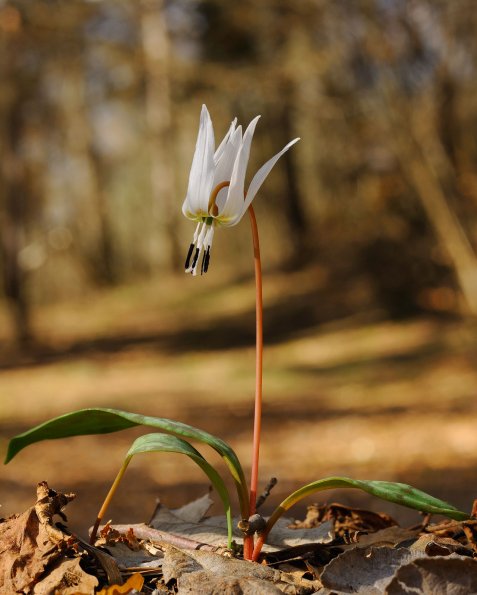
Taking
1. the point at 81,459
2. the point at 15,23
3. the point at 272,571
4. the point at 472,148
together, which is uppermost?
the point at 15,23

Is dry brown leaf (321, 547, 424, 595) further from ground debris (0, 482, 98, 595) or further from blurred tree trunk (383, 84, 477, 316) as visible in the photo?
blurred tree trunk (383, 84, 477, 316)

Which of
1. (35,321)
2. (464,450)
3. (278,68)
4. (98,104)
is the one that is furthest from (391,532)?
(98,104)

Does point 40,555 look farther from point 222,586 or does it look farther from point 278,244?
point 278,244

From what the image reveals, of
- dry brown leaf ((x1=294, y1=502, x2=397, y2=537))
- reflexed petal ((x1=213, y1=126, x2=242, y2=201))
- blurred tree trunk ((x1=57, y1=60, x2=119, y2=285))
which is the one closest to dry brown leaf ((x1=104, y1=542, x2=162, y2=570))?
dry brown leaf ((x1=294, y1=502, x2=397, y2=537))

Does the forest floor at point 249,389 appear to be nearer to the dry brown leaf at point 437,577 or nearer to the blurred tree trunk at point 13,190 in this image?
the blurred tree trunk at point 13,190

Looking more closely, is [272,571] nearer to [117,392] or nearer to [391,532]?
[391,532]

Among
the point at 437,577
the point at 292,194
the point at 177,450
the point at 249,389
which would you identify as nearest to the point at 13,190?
the point at 249,389
